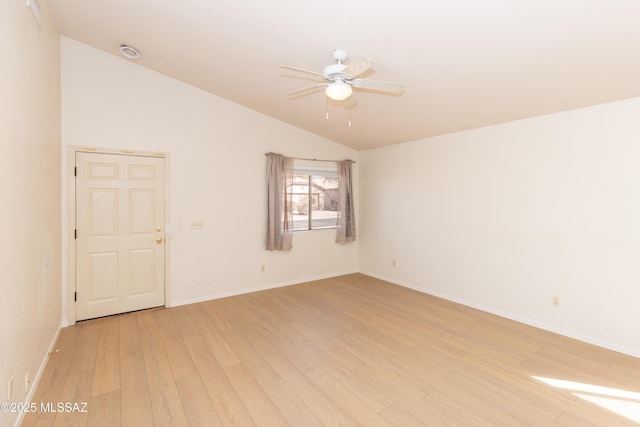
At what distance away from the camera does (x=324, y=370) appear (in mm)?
2680

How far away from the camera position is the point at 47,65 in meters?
2.85

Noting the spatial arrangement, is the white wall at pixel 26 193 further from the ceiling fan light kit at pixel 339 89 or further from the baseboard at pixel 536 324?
the baseboard at pixel 536 324

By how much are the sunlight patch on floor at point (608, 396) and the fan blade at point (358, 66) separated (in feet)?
9.43

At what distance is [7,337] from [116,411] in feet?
2.80

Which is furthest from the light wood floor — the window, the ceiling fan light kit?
the ceiling fan light kit

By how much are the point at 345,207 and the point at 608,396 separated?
417 centimetres

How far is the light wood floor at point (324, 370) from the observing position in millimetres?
2123

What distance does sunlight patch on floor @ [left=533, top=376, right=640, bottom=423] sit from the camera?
218cm

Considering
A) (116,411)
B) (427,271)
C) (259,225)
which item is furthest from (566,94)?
(116,411)

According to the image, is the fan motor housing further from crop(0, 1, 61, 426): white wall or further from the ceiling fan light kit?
crop(0, 1, 61, 426): white wall

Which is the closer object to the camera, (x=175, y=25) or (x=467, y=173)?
(x=175, y=25)

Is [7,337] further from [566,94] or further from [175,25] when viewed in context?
[566,94]

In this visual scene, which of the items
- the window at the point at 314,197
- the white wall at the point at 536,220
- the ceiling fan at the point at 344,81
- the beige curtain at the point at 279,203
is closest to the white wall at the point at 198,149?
the beige curtain at the point at 279,203

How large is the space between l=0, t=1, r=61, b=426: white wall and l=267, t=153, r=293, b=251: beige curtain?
8.58ft
